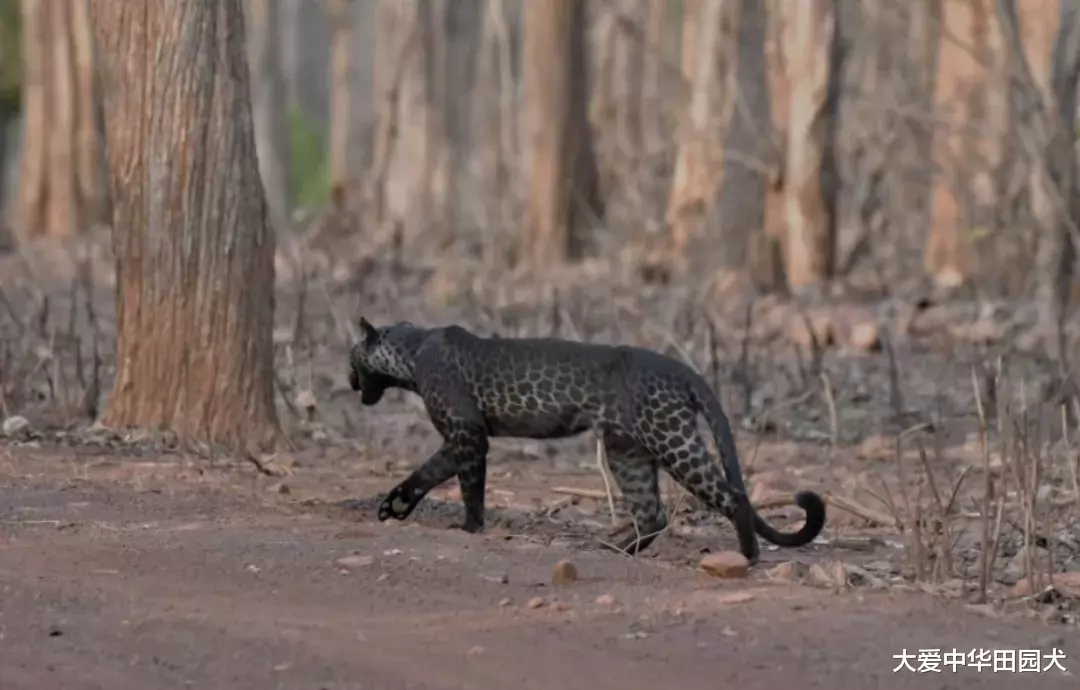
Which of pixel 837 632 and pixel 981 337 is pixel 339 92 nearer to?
pixel 981 337

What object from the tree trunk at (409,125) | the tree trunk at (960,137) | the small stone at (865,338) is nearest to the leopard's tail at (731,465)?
the small stone at (865,338)

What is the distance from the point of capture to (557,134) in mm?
20312

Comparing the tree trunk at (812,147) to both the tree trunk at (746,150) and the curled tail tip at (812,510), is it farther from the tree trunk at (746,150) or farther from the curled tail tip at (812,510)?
the curled tail tip at (812,510)

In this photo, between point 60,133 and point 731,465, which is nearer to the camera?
point 731,465

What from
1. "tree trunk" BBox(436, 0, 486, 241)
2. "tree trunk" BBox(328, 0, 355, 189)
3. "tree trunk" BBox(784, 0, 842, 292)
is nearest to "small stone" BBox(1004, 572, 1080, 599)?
"tree trunk" BBox(784, 0, 842, 292)

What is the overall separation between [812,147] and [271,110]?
10833 millimetres

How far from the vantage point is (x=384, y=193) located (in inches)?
1113

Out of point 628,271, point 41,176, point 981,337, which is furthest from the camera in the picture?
point 41,176

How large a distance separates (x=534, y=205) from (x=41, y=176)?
1013 centimetres

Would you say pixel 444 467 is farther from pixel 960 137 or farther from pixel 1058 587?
pixel 960 137

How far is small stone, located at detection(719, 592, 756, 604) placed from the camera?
6.05 metres

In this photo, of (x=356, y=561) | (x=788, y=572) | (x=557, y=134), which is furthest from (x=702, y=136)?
(x=356, y=561)

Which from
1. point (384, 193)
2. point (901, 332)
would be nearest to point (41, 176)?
point (384, 193)

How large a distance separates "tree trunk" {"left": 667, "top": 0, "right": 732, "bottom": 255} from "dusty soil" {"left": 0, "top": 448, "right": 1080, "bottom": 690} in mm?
12739
